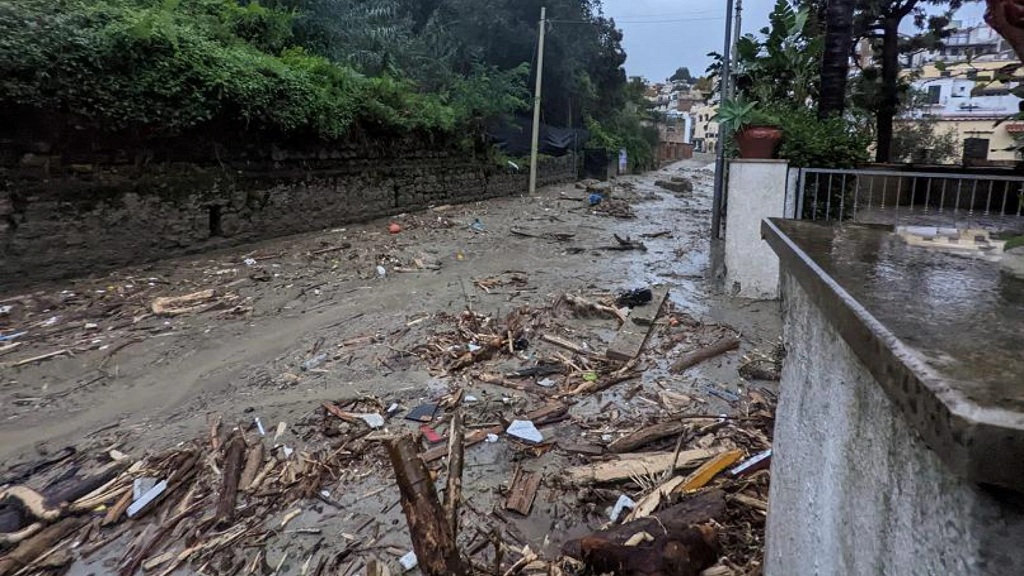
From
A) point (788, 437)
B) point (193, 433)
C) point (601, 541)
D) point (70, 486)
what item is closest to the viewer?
point (788, 437)

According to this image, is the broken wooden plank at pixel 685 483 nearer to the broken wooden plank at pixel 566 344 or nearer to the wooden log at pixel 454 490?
the wooden log at pixel 454 490

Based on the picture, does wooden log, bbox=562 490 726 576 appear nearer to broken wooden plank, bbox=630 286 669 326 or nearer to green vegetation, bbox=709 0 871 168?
broken wooden plank, bbox=630 286 669 326

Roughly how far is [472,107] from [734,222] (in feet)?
41.2

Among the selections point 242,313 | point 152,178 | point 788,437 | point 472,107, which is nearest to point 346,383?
point 242,313

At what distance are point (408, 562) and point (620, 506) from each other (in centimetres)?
128

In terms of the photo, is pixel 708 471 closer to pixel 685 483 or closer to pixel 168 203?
pixel 685 483

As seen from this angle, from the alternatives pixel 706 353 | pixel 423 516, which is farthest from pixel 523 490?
pixel 706 353

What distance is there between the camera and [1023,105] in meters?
4.64

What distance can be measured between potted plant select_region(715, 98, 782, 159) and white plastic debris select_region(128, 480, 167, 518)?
6.85 metres

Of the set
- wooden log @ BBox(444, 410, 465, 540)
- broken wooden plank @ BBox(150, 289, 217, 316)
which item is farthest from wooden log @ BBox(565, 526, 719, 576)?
broken wooden plank @ BBox(150, 289, 217, 316)

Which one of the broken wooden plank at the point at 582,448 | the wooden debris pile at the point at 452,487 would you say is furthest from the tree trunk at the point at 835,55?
the broken wooden plank at the point at 582,448

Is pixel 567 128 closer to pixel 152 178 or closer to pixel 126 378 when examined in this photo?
pixel 152 178

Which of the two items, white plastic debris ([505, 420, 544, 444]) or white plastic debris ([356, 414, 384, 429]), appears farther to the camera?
white plastic debris ([356, 414, 384, 429])

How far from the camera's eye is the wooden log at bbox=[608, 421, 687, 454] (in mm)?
4207
